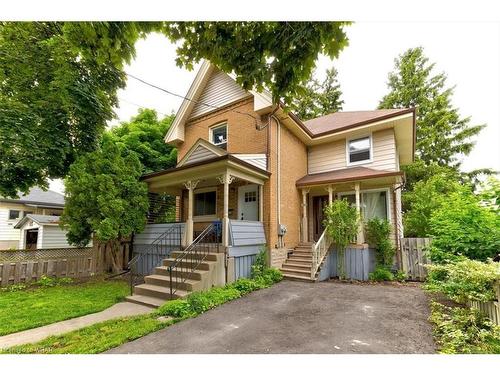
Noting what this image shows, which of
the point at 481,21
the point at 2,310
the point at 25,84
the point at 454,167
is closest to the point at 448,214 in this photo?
the point at 481,21

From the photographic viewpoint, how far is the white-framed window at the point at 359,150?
1073 centimetres

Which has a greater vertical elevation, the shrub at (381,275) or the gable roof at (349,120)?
the gable roof at (349,120)

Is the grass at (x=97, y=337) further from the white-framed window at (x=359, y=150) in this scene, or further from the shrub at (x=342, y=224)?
the white-framed window at (x=359, y=150)

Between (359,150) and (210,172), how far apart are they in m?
6.93

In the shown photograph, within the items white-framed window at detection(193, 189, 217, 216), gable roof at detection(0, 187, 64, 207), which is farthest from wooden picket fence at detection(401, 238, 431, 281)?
gable roof at detection(0, 187, 64, 207)

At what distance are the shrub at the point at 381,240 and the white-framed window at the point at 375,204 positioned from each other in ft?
2.07

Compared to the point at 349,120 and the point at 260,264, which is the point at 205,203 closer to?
the point at 260,264

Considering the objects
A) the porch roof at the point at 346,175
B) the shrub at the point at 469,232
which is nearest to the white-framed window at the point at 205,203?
the porch roof at the point at 346,175

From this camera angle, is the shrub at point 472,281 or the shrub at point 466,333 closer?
the shrub at point 466,333

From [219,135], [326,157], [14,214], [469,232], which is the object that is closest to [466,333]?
[469,232]

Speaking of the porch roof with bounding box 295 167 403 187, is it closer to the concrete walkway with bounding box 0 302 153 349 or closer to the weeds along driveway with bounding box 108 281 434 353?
the weeds along driveway with bounding box 108 281 434 353

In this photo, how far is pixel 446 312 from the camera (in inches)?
191

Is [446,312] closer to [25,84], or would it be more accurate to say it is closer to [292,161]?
[292,161]

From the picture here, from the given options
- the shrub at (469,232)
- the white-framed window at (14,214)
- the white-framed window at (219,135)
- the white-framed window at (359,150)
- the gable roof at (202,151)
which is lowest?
the shrub at (469,232)
